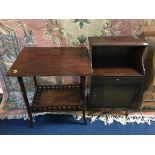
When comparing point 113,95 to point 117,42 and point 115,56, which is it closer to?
point 115,56

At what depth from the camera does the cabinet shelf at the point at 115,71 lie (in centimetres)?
147

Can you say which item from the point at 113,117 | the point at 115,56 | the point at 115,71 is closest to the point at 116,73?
the point at 115,71

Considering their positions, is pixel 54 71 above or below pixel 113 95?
above

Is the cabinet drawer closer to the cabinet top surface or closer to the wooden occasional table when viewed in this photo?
the wooden occasional table

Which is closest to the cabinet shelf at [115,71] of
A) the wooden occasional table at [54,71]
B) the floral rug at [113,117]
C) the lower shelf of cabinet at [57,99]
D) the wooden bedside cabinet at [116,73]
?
the wooden bedside cabinet at [116,73]

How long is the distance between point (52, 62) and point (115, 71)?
48 centimetres

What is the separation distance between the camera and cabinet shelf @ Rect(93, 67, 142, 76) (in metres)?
1.47

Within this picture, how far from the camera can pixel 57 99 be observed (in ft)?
5.56

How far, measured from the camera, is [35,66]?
136 centimetres

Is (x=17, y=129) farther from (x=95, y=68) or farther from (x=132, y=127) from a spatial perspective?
(x=132, y=127)

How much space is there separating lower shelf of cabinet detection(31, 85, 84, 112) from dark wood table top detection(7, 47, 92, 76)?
39 cm

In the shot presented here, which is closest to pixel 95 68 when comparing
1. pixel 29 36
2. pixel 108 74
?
pixel 108 74

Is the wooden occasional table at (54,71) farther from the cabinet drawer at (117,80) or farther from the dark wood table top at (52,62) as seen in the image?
the cabinet drawer at (117,80)

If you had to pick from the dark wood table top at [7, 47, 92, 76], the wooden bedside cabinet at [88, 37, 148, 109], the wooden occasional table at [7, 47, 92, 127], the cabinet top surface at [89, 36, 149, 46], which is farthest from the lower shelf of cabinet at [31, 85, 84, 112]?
the cabinet top surface at [89, 36, 149, 46]
